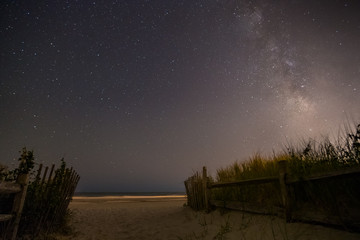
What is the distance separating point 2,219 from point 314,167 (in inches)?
268

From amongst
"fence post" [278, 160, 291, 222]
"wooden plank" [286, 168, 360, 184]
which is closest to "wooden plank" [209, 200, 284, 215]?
"fence post" [278, 160, 291, 222]

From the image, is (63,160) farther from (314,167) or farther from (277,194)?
(314,167)

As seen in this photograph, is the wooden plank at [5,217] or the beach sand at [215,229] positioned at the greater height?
the wooden plank at [5,217]

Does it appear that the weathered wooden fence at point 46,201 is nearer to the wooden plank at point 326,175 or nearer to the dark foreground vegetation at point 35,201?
the dark foreground vegetation at point 35,201

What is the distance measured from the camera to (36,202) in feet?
17.8

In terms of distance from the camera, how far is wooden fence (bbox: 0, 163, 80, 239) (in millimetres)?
4590

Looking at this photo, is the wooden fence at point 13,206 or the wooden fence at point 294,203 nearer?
the wooden fence at point 294,203

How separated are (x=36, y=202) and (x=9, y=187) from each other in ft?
4.02

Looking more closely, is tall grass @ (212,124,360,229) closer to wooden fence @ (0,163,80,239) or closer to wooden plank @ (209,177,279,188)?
wooden plank @ (209,177,279,188)

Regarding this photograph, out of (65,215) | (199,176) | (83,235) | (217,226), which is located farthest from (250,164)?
(65,215)

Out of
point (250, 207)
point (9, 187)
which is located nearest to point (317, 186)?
point (250, 207)

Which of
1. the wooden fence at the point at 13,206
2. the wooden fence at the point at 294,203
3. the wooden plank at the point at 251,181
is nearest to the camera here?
the wooden fence at the point at 294,203

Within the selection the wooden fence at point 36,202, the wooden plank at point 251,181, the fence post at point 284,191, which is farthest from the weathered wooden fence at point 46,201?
the fence post at point 284,191

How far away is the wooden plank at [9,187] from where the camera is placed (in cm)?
A: 424
